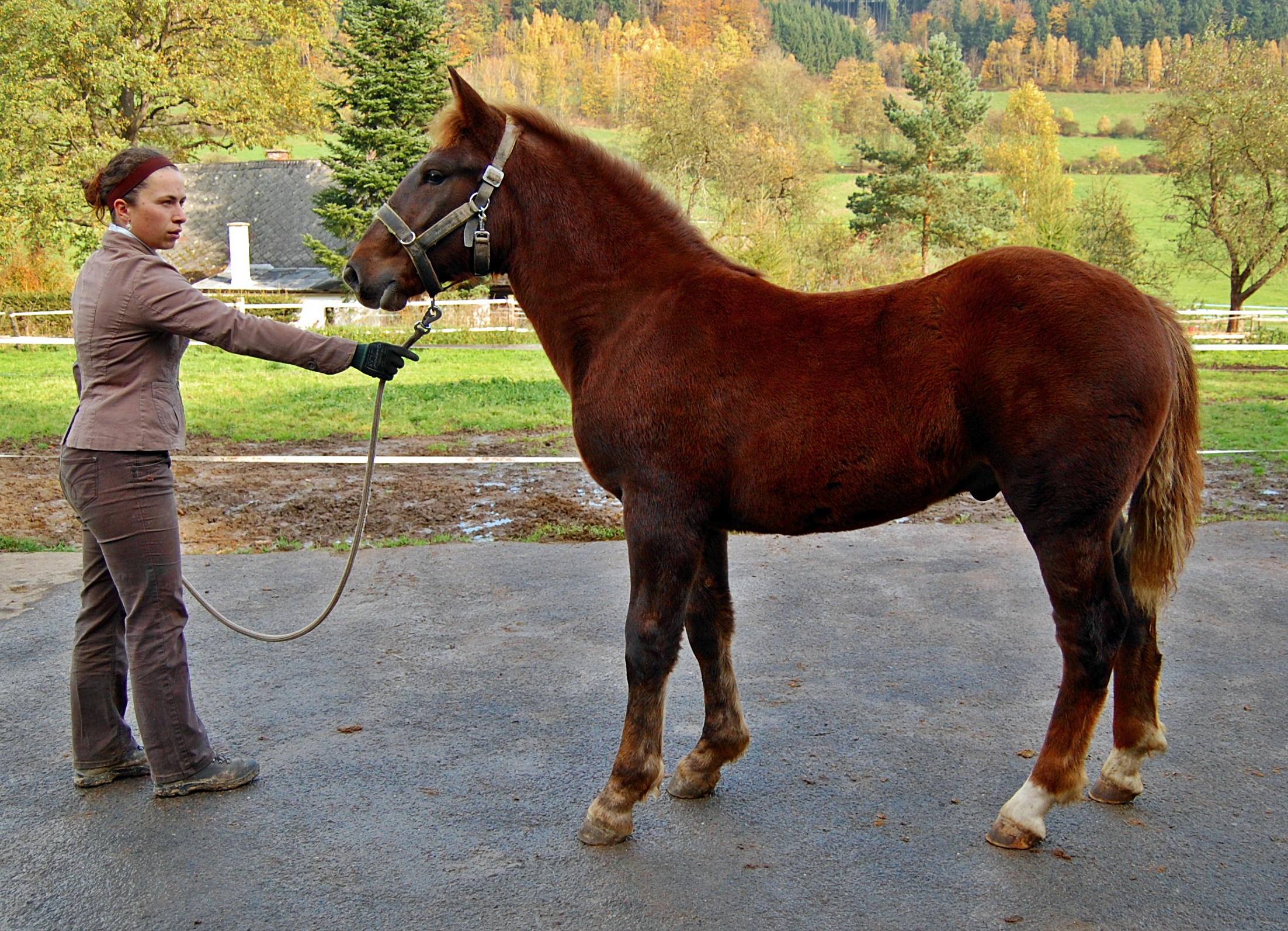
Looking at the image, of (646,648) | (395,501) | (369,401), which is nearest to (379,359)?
(646,648)

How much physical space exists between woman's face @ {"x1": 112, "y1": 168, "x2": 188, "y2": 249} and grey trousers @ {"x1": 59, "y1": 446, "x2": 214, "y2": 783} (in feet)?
2.66

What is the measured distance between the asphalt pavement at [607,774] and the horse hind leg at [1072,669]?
148 mm

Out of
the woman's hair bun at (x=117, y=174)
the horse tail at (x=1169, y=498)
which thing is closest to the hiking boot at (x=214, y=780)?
the woman's hair bun at (x=117, y=174)

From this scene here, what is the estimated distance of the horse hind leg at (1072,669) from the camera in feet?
10.8

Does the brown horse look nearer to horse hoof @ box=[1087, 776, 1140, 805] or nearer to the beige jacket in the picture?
horse hoof @ box=[1087, 776, 1140, 805]

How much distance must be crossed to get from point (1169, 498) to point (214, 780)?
3717 millimetres

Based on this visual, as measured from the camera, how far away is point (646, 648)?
3.48m

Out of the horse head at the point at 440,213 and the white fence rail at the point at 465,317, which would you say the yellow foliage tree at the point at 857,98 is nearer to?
the white fence rail at the point at 465,317

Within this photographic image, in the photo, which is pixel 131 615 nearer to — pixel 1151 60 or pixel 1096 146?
pixel 1096 146

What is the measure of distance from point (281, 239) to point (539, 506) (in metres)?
36.8

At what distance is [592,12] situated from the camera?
9188 centimetres

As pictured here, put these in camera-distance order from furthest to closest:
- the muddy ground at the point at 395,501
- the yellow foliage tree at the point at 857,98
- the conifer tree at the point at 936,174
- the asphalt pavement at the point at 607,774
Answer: the yellow foliage tree at the point at 857,98 → the conifer tree at the point at 936,174 → the muddy ground at the point at 395,501 → the asphalt pavement at the point at 607,774

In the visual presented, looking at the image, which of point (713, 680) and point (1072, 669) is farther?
point (713, 680)

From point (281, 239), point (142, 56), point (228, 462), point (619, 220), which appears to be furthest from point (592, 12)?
point (619, 220)
